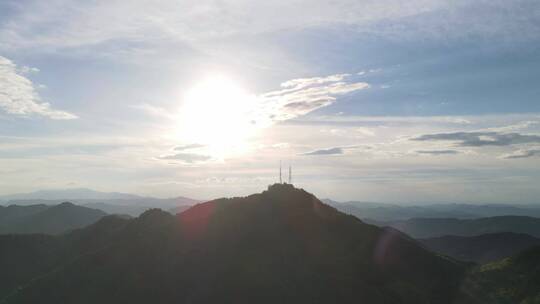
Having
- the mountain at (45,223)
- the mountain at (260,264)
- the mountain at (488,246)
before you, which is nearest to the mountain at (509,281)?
the mountain at (260,264)

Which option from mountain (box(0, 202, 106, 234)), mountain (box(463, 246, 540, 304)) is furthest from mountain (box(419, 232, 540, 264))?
mountain (box(0, 202, 106, 234))

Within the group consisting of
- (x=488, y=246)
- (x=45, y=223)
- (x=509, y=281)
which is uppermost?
(x=45, y=223)

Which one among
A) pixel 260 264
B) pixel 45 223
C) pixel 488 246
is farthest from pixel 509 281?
pixel 45 223

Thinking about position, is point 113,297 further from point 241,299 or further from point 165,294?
point 241,299

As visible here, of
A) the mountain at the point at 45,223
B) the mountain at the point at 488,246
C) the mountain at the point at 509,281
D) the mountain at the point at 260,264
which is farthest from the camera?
the mountain at the point at 45,223

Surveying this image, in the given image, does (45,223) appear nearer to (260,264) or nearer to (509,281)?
(260,264)

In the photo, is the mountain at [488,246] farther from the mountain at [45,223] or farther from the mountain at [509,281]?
the mountain at [45,223]
